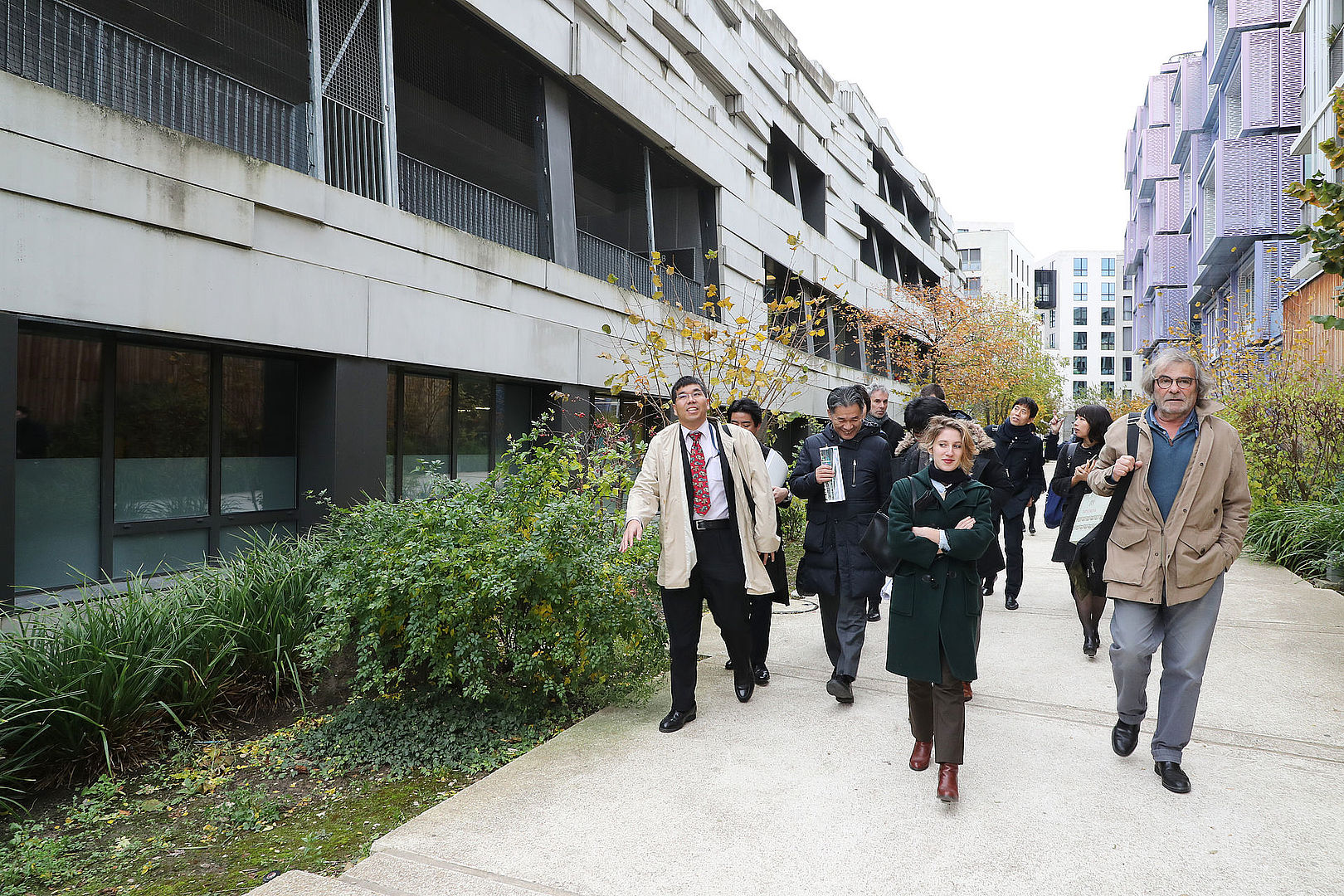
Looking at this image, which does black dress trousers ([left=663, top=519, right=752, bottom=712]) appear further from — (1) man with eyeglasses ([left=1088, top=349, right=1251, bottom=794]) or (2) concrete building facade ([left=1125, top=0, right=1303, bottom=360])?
(2) concrete building facade ([left=1125, top=0, right=1303, bottom=360])

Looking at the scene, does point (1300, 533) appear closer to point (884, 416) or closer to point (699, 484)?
point (884, 416)

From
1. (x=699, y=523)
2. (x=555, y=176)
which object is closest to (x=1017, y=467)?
(x=699, y=523)

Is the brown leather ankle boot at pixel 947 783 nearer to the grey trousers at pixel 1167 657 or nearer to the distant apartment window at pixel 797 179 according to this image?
the grey trousers at pixel 1167 657

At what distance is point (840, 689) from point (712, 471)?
1.51 meters

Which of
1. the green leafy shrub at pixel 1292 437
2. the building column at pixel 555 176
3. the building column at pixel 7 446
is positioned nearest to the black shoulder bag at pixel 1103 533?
the building column at pixel 7 446

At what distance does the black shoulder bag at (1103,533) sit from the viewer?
412 centimetres

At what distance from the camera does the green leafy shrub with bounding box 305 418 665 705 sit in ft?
14.2

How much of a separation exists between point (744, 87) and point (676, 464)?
16.9 metres

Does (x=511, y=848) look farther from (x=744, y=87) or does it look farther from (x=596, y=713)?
(x=744, y=87)

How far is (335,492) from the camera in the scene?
8695mm

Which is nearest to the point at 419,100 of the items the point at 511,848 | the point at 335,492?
the point at 335,492

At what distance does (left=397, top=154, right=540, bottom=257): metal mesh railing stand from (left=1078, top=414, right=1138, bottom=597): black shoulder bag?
8795mm

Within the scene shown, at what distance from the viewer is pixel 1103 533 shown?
170 inches

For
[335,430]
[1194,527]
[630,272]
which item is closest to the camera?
[1194,527]
